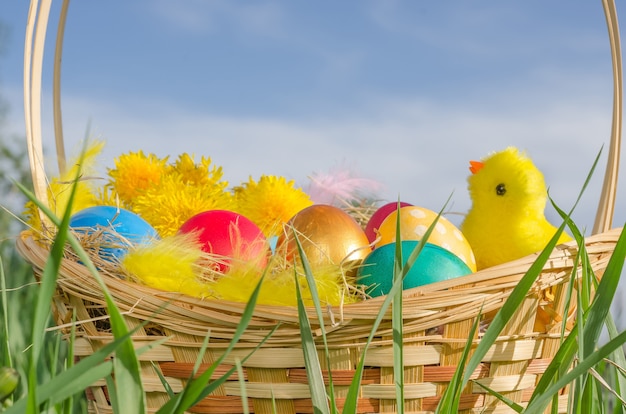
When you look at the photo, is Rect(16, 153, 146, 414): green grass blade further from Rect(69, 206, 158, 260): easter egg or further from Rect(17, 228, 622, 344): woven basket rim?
Rect(69, 206, 158, 260): easter egg

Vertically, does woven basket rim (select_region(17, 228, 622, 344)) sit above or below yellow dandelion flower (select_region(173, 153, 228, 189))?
below

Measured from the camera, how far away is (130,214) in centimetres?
104

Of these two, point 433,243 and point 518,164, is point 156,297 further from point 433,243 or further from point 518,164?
point 518,164

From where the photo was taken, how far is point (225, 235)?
0.96 meters

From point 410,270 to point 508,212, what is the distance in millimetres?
339

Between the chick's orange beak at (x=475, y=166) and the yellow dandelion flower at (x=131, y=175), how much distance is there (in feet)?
2.09

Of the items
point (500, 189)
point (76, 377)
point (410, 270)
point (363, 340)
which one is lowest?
point (76, 377)

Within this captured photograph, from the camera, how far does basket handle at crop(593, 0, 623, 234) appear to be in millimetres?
1052

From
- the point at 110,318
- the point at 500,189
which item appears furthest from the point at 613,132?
the point at 110,318

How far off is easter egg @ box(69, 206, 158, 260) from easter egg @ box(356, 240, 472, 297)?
1.10 feet

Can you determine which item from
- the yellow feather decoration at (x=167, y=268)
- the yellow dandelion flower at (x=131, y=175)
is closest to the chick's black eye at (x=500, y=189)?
the yellow feather decoration at (x=167, y=268)

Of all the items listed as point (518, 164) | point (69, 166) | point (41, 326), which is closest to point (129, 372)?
point (41, 326)

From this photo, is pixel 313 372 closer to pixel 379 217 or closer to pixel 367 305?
pixel 367 305

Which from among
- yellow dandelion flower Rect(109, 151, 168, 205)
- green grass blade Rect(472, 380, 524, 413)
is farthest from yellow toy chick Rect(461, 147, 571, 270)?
yellow dandelion flower Rect(109, 151, 168, 205)
